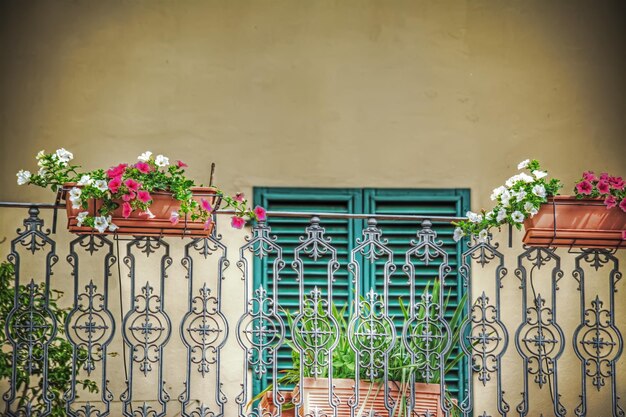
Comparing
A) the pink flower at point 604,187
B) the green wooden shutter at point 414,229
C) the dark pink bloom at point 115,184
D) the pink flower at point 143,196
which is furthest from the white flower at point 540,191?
the dark pink bloom at point 115,184

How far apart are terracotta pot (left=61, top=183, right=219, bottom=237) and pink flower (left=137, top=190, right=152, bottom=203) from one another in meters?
0.08

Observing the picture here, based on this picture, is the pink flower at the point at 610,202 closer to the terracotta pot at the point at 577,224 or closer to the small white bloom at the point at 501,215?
the terracotta pot at the point at 577,224

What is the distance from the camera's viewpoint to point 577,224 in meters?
6.66

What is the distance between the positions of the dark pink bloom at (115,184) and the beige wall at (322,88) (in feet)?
5.24

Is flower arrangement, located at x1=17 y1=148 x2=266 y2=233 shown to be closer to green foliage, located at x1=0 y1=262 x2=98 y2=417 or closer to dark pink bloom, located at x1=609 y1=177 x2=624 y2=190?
green foliage, located at x1=0 y1=262 x2=98 y2=417

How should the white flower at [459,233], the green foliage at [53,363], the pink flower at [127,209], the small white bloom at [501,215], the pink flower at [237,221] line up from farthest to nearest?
1. the green foliage at [53,363]
2. the white flower at [459,233]
3. the small white bloom at [501,215]
4. the pink flower at [237,221]
5. the pink flower at [127,209]

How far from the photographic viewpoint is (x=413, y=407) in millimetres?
6582

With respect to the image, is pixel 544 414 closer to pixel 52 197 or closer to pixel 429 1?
pixel 429 1

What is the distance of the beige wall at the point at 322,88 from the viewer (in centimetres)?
806

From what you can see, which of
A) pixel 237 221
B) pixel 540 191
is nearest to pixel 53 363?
pixel 237 221

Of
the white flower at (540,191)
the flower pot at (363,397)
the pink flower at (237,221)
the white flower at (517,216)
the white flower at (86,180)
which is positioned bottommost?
the flower pot at (363,397)

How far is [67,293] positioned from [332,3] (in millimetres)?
2545

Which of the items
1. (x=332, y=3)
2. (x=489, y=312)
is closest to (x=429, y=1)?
(x=332, y=3)

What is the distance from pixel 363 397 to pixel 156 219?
1.46m
